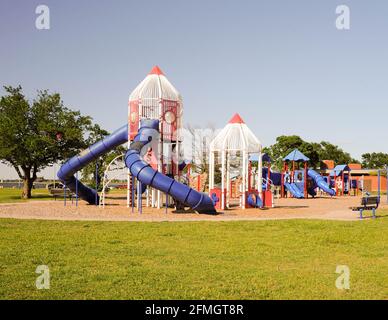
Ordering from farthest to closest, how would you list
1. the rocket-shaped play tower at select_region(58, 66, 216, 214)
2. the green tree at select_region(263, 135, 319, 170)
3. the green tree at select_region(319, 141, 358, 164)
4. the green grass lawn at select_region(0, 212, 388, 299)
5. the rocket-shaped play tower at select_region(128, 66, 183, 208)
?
the green tree at select_region(319, 141, 358, 164) → the green tree at select_region(263, 135, 319, 170) → the rocket-shaped play tower at select_region(128, 66, 183, 208) → the rocket-shaped play tower at select_region(58, 66, 216, 214) → the green grass lawn at select_region(0, 212, 388, 299)

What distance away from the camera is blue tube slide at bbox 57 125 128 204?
2756cm

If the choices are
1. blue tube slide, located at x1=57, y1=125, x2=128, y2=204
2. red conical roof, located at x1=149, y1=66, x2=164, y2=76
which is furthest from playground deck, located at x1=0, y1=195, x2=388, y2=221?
red conical roof, located at x1=149, y1=66, x2=164, y2=76

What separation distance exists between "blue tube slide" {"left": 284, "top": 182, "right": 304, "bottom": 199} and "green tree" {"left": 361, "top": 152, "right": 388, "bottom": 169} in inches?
3128

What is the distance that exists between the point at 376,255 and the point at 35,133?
3617 cm

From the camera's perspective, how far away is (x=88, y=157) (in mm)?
28328

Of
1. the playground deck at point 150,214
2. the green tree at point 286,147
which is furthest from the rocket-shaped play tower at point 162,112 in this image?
the green tree at point 286,147

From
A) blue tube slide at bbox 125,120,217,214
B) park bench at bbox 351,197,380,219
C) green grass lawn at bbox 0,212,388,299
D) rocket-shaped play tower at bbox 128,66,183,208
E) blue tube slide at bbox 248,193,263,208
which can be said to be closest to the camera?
green grass lawn at bbox 0,212,388,299

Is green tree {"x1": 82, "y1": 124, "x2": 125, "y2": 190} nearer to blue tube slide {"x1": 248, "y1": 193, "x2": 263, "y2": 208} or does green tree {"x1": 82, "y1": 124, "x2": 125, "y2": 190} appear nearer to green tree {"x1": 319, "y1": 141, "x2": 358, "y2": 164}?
blue tube slide {"x1": 248, "y1": 193, "x2": 263, "y2": 208}

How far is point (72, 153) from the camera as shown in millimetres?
42250

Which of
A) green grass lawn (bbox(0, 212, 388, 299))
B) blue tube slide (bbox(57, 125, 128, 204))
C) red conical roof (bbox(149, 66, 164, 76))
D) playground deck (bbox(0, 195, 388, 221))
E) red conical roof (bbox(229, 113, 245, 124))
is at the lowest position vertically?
playground deck (bbox(0, 195, 388, 221))

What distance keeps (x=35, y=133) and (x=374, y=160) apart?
9986 centimetres

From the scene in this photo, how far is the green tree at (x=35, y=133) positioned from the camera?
38906 millimetres
